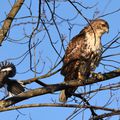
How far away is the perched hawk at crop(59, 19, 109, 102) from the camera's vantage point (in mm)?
7943

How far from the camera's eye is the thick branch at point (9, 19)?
6520mm

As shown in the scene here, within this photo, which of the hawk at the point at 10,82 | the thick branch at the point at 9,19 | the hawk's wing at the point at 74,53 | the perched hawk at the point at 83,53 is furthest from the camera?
the hawk's wing at the point at 74,53

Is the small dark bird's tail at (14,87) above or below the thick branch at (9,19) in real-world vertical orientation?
below

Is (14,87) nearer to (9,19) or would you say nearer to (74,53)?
(9,19)

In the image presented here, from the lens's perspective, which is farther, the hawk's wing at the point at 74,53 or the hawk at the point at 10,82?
the hawk's wing at the point at 74,53

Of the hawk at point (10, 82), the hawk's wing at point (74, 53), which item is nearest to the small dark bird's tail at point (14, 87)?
the hawk at point (10, 82)

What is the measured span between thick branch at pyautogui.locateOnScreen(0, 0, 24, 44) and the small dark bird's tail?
25.0 inches

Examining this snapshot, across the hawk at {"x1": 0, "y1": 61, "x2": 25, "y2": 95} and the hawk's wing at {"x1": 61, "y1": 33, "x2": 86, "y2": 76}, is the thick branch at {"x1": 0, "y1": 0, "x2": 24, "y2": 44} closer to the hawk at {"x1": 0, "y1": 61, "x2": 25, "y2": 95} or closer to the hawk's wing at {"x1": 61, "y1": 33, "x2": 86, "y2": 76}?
the hawk at {"x1": 0, "y1": 61, "x2": 25, "y2": 95}

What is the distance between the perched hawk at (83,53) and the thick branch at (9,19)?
4.60 ft

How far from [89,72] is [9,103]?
92.5 inches

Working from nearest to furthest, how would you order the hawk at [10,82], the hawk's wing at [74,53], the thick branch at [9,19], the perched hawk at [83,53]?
the hawk at [10,82] < the thick branch at [9,19] < the perched hawk at [83,53] < the hawk's wing at [74,53]

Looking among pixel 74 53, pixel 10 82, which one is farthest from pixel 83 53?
pixel 10 82

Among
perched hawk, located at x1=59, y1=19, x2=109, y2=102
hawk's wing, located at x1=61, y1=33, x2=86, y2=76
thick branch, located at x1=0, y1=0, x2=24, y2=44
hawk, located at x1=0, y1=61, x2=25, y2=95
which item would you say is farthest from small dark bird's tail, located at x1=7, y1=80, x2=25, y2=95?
hawk's wing, located at x1=61, y1=33, x2=86, y2=76

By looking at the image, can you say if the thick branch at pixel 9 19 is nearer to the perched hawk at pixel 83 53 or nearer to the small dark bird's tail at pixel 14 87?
the small dark bird's tail at pixel 14 87
